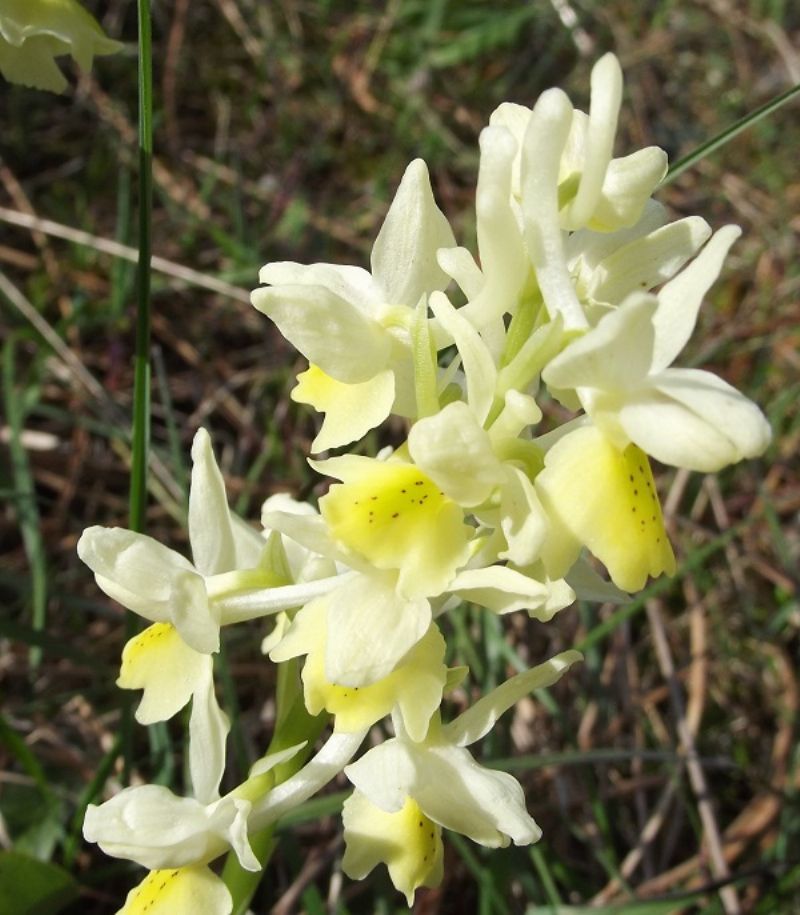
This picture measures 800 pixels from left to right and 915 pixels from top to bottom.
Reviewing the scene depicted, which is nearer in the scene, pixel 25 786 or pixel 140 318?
pixel 140 318

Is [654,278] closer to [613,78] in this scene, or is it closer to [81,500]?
[613,78]

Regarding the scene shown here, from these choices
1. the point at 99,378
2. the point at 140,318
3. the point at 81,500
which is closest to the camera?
the point at 140,318

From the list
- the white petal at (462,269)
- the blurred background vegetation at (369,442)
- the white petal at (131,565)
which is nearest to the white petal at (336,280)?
the white petal at (462,269)

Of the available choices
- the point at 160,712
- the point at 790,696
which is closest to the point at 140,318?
the point at 160,712

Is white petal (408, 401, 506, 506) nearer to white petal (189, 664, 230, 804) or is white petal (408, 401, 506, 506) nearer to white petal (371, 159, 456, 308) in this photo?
white petal (371, 159, 456, 308)

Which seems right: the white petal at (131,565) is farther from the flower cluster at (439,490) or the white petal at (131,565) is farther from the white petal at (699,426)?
the white petal at (699,426)

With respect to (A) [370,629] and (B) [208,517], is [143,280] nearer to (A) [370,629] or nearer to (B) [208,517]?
(B) [208,517]

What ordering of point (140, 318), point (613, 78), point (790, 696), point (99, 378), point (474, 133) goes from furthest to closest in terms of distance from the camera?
point (474, 133)
point (99, 378)
point (790, 696)
point (140, 318)
point (613, 78)

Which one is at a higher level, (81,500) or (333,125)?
(333,125)
